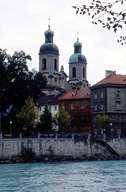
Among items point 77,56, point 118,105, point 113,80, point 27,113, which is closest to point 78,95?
point 113,80

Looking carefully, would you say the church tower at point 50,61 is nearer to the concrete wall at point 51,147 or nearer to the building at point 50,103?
the building at point 50,103

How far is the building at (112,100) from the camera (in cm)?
8706

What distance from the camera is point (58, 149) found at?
63875mm

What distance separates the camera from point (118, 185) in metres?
31.8

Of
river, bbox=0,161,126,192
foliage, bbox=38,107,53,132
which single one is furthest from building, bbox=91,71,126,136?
river, bbox=0,161,126,192

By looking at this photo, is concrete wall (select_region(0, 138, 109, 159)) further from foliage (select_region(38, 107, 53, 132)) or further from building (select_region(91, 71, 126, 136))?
building (select_region(91, 71, 126, 136))

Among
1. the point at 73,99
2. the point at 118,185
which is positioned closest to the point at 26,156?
the point at 118,185

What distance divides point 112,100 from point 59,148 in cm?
2608

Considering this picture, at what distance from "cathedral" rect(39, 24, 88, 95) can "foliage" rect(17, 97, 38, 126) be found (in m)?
40.0

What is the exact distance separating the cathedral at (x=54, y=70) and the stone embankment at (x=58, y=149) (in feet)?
155

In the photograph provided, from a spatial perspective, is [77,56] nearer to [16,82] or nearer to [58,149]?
[16,82]

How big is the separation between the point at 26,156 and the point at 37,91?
13255mm

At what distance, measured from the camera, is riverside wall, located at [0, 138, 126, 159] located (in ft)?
198

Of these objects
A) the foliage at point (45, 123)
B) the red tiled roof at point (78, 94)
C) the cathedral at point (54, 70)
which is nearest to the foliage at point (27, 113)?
the foliage at point (45, 123)
